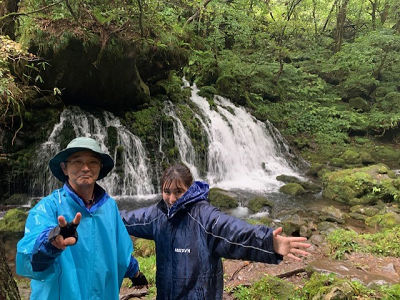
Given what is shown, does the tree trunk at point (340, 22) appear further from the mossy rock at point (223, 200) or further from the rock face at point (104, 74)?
the mossy rock at point (223, 200)

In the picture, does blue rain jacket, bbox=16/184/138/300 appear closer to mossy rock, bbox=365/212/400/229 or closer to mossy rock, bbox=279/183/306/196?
mossy rock, bbox=365/212/400/229

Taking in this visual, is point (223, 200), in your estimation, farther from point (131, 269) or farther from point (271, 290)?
point (131, 269)

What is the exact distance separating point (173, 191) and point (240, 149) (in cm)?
1177

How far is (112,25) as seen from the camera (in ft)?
28.9

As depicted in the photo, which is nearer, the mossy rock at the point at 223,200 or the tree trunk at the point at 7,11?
the tree trunk at the point at 7,11

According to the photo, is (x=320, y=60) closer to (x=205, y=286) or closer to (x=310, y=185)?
(x=310, y=185)

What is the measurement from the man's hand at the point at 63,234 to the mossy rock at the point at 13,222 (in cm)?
656

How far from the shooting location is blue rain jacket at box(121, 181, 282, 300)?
1.80m

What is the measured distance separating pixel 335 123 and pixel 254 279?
16033mm

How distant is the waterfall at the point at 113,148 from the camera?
30.7 feet

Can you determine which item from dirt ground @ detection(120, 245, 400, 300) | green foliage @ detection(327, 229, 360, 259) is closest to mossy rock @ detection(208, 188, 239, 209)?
green foliage @ detection(327, 229, 360, 259)

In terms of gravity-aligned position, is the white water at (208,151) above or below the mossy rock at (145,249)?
above

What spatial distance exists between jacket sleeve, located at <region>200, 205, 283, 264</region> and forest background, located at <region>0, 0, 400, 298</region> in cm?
Result: 394

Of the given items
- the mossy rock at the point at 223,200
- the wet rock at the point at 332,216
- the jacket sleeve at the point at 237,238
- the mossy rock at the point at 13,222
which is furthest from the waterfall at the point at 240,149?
the jacket sleeve at the point at 237,238
